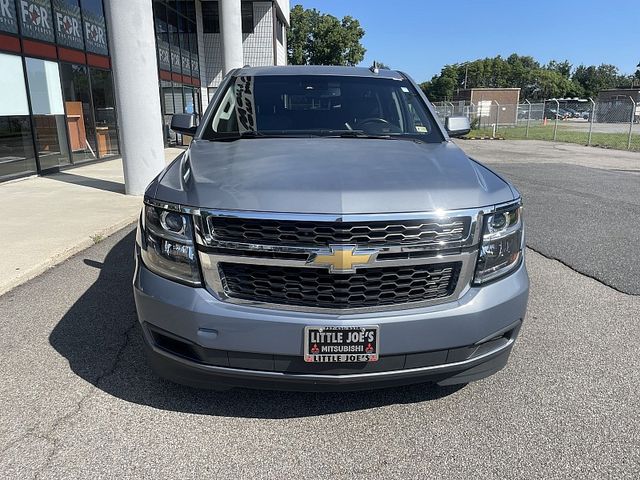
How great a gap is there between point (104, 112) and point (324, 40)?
160ft

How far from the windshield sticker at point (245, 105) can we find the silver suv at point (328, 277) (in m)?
1.12

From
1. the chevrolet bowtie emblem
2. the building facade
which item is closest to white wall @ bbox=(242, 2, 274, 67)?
the building facade

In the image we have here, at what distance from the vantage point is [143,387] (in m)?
2.92

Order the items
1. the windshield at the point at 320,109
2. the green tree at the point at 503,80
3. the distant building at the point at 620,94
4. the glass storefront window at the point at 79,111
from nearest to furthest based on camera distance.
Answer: the windshield at the point at 320,109, the glass storefront window at the point at 79,111, the distant building at the point at 620,94, the green tree at the point at 503,80

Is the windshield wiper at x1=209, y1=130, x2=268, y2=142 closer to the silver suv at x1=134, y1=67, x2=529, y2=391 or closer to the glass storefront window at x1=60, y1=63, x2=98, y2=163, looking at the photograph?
the silver suv at x1=134, y1=67, x2=529, y2=391

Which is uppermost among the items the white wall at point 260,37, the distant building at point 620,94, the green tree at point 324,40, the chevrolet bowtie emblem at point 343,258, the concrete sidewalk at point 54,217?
the green tree at point 324,40

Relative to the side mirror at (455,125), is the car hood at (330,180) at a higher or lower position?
lower

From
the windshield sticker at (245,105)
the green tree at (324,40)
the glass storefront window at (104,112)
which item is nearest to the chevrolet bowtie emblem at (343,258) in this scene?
the windshield sticker at (245,105)

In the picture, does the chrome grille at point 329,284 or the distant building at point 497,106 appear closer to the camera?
the chrome grille at point 329,284

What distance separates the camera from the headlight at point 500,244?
7.96 feet

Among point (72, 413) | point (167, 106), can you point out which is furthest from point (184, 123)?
point (167, 106)

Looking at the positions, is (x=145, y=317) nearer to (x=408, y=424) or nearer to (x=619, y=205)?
(x=408, y=424)

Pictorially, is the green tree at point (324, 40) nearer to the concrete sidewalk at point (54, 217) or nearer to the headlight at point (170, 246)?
the concrete sidewalk at point (54, 217)

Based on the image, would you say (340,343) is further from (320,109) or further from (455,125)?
(455,125)
